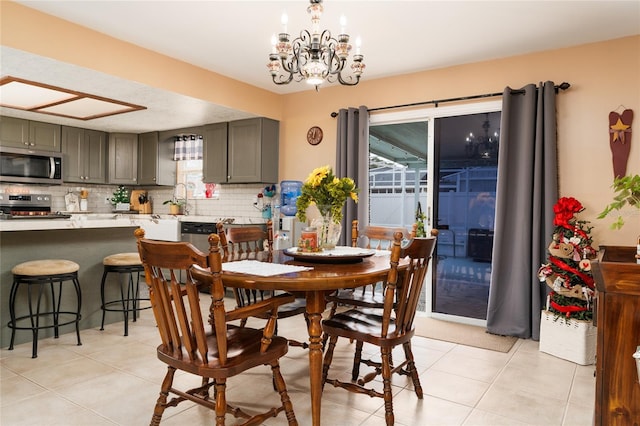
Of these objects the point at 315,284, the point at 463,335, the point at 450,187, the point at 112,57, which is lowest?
the point at 463,335

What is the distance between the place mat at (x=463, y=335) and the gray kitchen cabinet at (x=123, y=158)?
16.3 feet

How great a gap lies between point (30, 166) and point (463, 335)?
580 cm

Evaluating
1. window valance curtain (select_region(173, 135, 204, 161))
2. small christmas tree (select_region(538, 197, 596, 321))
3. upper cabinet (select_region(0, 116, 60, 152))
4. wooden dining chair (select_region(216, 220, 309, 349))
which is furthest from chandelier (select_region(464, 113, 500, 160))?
upper cabinet (select_region(0, 116, 60, 152))

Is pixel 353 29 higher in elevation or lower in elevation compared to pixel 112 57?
higher

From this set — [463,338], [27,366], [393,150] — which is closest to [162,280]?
[27,366]

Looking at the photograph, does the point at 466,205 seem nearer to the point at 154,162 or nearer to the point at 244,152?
the point at 244,152

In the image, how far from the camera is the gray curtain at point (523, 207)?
3650 millimetres

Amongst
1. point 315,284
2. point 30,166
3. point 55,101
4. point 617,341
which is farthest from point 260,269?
point 30,166

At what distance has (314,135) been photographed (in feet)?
16.9

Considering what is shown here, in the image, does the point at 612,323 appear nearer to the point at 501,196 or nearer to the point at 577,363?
the point at 577,363

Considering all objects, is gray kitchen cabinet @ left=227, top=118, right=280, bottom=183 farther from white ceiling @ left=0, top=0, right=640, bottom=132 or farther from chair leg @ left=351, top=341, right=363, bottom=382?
chair leg @ left=351, top=341, right=363, bottom=382

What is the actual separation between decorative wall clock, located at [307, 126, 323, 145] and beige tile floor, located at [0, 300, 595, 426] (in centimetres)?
256

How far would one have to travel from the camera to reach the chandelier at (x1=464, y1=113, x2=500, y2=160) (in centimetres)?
418

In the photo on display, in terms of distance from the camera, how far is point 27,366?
9.57 ft
